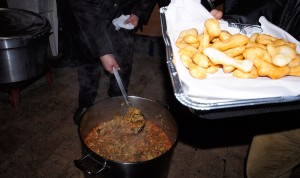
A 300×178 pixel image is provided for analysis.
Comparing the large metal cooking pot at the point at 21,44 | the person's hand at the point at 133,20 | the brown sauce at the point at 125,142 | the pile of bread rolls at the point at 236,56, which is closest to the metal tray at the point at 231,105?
the pile of bread rolls at the point at 236,56

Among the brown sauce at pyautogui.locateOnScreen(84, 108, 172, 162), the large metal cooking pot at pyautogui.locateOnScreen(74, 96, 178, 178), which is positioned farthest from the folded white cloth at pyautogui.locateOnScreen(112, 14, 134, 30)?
the brown sauce at pyautogui.locateOnScreen(84, 108, 172, 162)

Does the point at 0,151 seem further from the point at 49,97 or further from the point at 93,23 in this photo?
the point at 93,23

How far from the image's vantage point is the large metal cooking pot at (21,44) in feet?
11.3

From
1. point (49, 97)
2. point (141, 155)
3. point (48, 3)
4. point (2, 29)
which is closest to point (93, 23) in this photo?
point (2, 29)

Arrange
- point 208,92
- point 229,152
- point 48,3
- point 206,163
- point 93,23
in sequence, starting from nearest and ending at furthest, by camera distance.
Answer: point 208,92 → point 93,23 → point 206,163 → point 229,152 → point 48,3

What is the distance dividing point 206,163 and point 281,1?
2.44 meters

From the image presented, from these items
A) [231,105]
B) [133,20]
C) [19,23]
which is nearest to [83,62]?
[133,20]

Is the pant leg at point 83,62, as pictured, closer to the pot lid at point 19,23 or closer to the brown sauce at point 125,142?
the pot lid at point 19,23

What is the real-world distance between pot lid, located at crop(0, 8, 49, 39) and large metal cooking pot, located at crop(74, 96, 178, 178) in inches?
64.1

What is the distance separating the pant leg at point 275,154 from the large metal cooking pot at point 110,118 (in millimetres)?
936

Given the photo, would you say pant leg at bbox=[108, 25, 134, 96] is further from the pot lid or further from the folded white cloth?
the pot lid

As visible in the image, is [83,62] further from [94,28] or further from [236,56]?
[236,56]

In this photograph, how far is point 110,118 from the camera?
321 cm

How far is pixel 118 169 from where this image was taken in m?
2.20
